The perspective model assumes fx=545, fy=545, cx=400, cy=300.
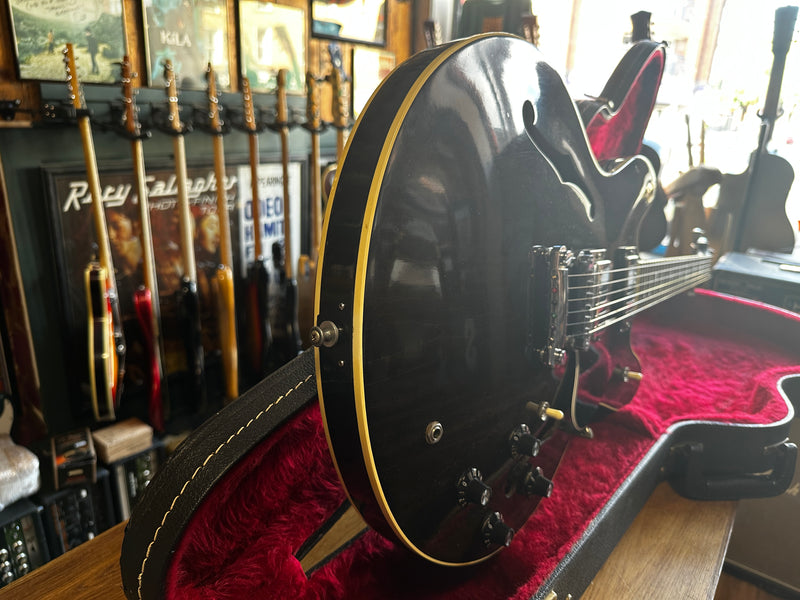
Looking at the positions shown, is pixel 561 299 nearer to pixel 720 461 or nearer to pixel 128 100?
pixel 720 461

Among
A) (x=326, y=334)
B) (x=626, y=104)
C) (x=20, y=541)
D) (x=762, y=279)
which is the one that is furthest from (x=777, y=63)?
(x=20, y=541)

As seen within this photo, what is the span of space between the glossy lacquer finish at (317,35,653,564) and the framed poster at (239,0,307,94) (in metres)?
1.23

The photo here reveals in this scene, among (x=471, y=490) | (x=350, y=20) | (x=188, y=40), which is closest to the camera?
(x=471, y=490)

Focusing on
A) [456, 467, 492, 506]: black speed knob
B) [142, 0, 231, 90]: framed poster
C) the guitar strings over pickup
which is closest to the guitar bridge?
the guitar strings over pickup

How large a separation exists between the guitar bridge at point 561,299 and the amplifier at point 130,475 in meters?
1.03

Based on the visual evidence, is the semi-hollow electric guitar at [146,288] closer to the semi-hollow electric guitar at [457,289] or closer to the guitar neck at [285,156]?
the guitar neck at [285,156]

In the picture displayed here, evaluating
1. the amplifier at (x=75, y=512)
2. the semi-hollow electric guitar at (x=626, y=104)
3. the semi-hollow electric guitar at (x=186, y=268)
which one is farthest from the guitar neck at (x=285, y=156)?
the semi-hollow electric guitar at (x=626, y=104)

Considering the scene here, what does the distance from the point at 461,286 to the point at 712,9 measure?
174 centimetres

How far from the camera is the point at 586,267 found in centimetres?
57

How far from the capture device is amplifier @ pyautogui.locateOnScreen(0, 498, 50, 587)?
100cm

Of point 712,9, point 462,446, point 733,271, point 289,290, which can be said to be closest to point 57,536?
point 289,290

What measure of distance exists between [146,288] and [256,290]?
30 centimetres

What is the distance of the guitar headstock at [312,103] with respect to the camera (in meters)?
1.45

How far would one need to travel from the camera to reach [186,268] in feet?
4.23
